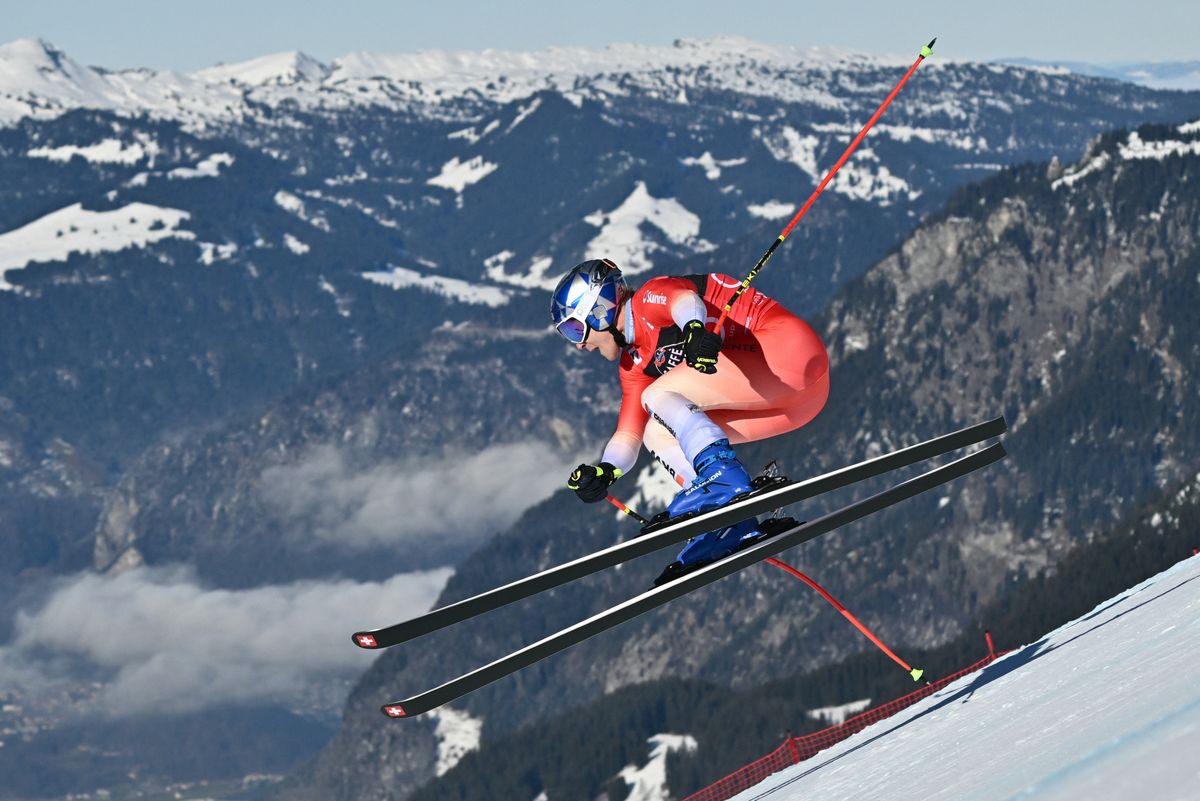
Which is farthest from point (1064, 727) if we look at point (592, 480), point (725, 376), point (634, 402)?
point (634, 402)

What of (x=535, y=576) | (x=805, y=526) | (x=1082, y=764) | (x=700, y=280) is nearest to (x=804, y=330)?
(x=700, y=280)

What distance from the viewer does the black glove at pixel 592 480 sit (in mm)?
15352

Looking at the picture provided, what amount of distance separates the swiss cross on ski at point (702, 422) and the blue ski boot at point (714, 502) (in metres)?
0.01

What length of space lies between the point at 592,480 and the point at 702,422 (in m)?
1.23

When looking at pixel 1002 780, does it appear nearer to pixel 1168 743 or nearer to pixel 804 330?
pixel 1168 743

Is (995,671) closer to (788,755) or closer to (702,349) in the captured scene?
(702,349)

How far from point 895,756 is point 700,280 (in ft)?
15.6

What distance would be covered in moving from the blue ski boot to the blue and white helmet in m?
1.59

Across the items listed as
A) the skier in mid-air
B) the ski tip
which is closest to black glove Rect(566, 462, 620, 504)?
the skier in mid-air

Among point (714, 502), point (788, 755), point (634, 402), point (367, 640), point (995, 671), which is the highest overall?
point (634, 402)

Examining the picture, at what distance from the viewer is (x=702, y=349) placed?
45.8 feet

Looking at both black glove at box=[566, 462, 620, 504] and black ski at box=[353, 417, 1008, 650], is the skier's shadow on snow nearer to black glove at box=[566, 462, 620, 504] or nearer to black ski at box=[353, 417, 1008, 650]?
black ski at box=[353, 417, 1008, 650]

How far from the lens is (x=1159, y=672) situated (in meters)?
10.3

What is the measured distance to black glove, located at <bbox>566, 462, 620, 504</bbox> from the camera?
15352 mm
